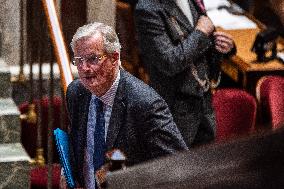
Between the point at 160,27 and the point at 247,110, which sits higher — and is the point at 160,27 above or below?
above

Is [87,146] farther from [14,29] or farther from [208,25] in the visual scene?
[14,29]

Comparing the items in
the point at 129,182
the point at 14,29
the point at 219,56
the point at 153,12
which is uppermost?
the point at 129,182

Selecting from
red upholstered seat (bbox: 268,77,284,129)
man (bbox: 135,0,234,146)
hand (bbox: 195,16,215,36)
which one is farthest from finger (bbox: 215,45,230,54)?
red upholstered seat (bbox: 268,77,284,129)

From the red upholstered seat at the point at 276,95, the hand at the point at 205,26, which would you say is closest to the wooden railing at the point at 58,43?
the hand at the point at 205,26

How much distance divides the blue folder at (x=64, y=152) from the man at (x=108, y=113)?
2.0 inches

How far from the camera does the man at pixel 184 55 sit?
11.2 feet

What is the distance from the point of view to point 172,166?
0.38 meters

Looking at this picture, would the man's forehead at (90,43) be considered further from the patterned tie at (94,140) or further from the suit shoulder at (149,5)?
the suit shoulder at (149,5)

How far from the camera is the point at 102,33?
2525 millimetres

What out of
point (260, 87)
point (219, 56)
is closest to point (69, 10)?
point (260, 87)

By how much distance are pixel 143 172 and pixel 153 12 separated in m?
3.06

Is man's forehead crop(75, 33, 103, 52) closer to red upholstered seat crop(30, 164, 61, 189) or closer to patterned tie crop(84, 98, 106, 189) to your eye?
patterned tie crop(84, 98, 106, 189)

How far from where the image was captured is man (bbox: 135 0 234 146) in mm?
3402

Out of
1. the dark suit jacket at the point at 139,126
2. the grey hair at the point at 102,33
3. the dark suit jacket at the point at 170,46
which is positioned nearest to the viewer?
the dark suit jacket at the point at 139,126
